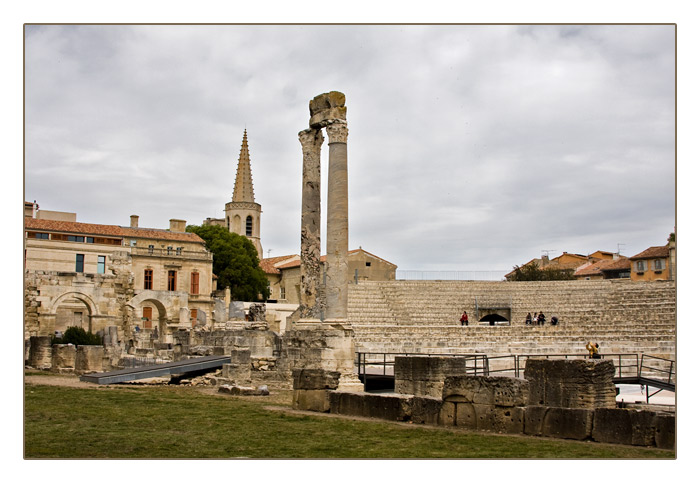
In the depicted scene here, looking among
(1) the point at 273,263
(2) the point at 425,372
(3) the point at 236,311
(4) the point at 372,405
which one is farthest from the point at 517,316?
(1) the point at 273,263

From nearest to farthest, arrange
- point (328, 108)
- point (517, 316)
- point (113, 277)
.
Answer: point (328, 108)
point (113, 277)
point (517, 316)

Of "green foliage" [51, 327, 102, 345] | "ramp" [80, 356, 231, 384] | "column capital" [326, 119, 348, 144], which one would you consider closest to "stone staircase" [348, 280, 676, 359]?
"green foliage" [51, 327, 102, 345]

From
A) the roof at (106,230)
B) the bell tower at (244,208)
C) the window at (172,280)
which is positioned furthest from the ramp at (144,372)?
the bell tower at (244,208)

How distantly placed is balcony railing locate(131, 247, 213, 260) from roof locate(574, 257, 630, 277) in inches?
1174

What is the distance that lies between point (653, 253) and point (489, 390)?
4455 centimetres

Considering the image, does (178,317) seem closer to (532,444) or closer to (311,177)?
(311,177)

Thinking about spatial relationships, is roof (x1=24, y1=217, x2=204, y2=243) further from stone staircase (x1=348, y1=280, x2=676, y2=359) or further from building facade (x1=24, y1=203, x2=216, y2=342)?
stone staircase (x1=348, y1=280, x2=676, y2=359)

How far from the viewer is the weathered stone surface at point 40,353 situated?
22656mm

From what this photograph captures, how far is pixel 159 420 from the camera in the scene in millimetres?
10547

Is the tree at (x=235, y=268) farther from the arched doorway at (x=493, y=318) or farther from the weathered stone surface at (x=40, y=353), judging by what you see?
the weathered stone surface at (x=40, y=353)

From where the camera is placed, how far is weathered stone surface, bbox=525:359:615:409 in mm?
10211

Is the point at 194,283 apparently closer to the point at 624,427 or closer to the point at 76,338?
the point at 76,338

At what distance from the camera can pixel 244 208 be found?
274 feet

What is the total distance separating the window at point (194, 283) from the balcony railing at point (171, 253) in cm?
126
